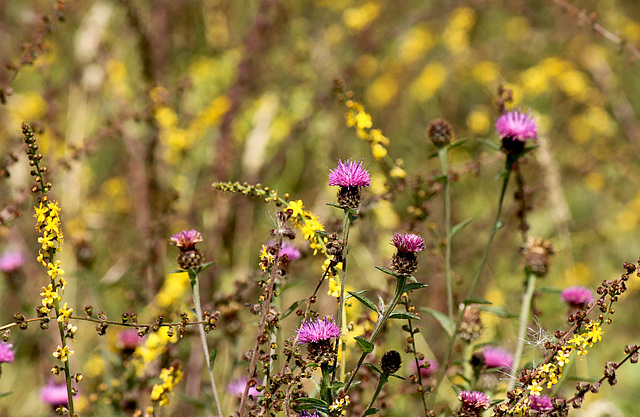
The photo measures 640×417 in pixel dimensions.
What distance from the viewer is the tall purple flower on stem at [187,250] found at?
1486 millimetres

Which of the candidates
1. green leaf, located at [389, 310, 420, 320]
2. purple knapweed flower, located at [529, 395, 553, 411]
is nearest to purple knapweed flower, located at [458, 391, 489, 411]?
purple knapweed flower, located at [529, 395, 553, 411]

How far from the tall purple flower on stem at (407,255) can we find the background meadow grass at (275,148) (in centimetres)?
60

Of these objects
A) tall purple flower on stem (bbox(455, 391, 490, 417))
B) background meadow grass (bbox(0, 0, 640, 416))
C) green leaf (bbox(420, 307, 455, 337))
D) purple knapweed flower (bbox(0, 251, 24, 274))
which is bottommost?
tall purple flower on stem (bbox(455, 391, 490, 417))

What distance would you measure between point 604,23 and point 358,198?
16.5 feet

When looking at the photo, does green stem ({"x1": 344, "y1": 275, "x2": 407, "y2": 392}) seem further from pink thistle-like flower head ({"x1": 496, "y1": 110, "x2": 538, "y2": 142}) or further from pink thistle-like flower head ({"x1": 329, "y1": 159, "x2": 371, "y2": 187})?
pink thistle-like flower head ({"x1": 496, "y1": 110, "x2": 538, "y2": 142})

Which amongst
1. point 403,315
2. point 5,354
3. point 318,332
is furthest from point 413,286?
point 5,354

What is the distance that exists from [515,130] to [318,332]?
895 mm

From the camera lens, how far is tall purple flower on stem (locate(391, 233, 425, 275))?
133 cm

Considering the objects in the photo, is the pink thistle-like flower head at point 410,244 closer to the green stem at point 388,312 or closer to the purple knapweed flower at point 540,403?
the green stem at point 388,312

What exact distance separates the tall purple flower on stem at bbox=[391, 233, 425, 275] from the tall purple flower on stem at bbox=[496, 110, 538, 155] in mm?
591

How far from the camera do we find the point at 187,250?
152 cm

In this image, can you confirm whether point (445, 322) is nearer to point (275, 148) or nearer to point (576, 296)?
point (576, 296)

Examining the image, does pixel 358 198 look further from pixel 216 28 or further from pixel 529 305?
pixel 216 28

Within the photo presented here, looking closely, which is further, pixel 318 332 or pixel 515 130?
pixel 515 130
